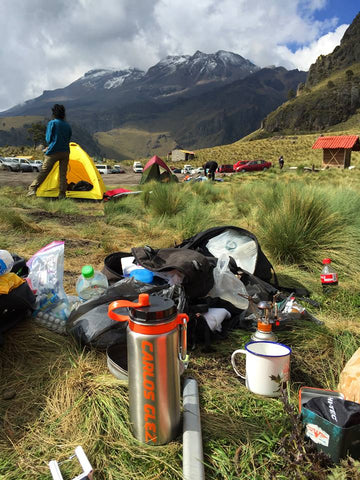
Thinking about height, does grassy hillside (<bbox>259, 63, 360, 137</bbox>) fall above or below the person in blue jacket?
above

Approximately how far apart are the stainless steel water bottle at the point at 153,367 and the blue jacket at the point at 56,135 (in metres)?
6.71

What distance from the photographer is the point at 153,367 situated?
127 cm

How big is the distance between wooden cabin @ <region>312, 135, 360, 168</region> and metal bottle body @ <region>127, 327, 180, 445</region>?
27.7 m

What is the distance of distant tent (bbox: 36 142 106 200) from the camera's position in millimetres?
8414

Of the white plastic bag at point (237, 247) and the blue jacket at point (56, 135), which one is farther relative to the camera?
the blue jacket at point (56, 135)

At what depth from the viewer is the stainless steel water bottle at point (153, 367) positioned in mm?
1247

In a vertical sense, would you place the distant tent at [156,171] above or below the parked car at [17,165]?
below

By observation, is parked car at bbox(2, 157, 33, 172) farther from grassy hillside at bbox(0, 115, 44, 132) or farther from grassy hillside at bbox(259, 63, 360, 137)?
grassy hillside at bbox(0, 115, 44, 132)

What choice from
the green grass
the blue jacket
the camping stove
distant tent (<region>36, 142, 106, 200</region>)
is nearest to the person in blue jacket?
the blue jacket

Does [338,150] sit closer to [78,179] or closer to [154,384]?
[78,179]

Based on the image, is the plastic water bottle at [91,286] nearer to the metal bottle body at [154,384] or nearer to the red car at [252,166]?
the metal bottle body at [154,384]

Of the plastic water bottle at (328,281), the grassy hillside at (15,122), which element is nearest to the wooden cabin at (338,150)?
the plastic water bottle at (328,281)

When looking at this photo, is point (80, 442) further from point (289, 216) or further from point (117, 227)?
point (117, 227)

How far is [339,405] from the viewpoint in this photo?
1.26m
